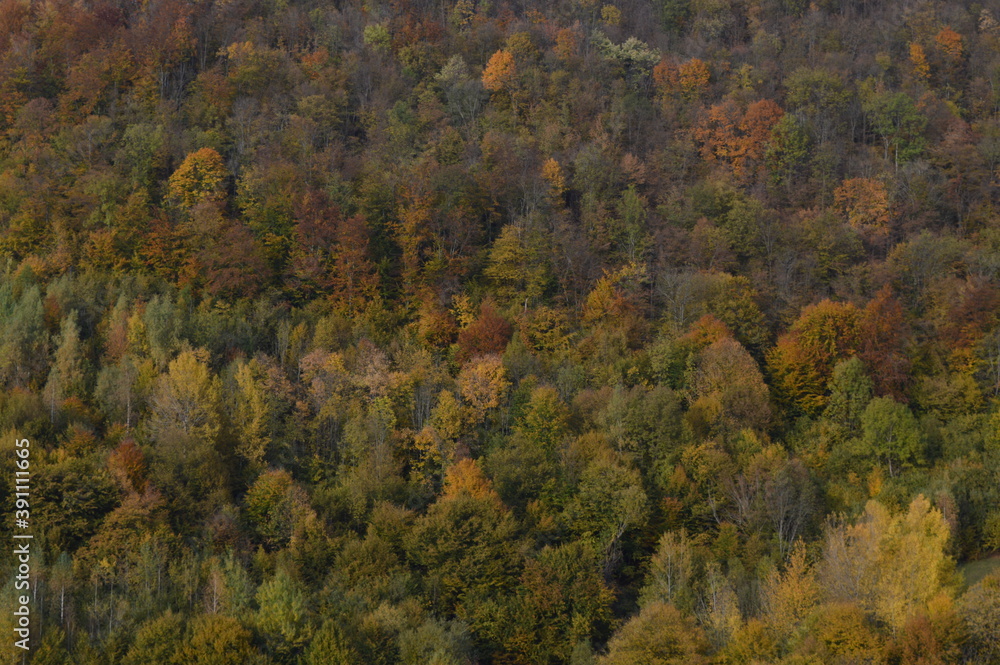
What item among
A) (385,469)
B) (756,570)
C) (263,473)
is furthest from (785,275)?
(263,473)

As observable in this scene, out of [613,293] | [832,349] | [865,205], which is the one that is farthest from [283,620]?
[865,205]

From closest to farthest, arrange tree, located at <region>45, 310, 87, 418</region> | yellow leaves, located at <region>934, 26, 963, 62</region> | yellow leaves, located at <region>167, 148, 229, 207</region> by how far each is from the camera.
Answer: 1. tree, located at <region>45, 310, 87, 418</region>
2. yellow leaves, located at <region>167, 148, 229, 207</region>
3. yellow leaves, located at <region>934, 26, 963, 62</region>

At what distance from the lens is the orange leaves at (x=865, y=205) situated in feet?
235

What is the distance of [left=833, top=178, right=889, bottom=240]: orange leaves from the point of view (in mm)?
71688

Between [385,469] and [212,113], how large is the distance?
38.6 metres

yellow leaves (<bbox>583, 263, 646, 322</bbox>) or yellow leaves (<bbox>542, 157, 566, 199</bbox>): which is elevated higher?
yellow leaves (<bbox>542, 157, 566, 199</bbox>)

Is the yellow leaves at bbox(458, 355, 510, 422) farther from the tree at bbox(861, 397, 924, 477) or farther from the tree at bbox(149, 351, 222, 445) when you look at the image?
the tree at bbox(861, 397, 924, 477)

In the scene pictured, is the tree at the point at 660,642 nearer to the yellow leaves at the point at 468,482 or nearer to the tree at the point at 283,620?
the yellow leaves at the point at 468,482

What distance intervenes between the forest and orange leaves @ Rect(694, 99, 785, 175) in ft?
0.97

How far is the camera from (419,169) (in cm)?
7225

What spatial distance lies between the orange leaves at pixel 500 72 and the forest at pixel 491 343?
370 millimetres

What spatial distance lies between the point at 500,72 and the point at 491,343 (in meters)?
35.7

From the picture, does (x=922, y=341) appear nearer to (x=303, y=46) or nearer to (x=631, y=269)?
(x=631, y=269)

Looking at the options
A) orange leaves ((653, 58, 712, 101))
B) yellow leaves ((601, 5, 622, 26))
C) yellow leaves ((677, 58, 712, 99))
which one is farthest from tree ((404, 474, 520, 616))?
yellow leaves ((601, 5, 622, 26))
